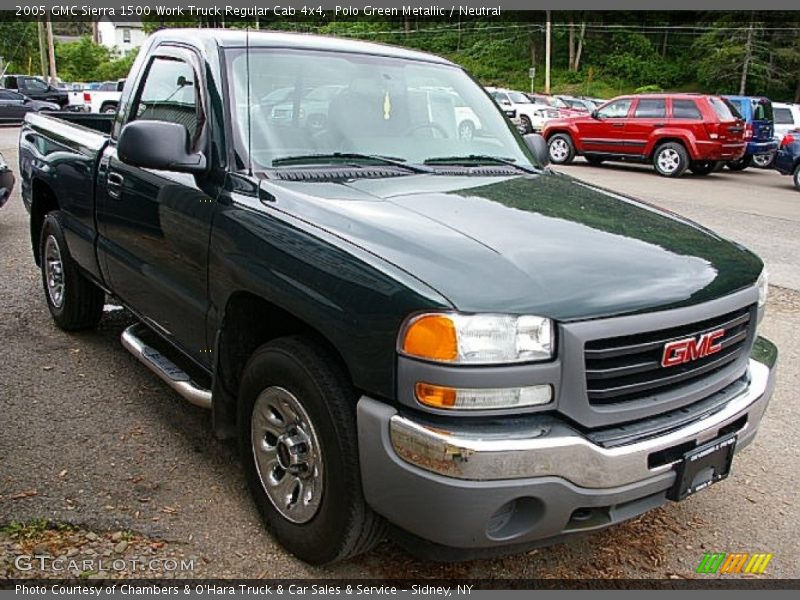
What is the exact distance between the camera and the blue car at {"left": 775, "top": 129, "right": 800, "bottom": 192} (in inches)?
611

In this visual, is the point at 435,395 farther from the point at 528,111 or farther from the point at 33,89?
Result: the point at 33,89

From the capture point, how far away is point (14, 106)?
26906 millimetres

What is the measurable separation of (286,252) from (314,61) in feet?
4.33

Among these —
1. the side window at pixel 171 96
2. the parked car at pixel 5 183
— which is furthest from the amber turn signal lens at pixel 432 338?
the parked car at pixel 5 183

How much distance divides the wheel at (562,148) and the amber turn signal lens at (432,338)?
17.7 meters

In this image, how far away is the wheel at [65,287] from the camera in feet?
16.5

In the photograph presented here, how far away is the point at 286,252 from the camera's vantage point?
8.81 ft

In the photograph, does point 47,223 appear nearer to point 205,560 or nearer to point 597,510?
point 205,560

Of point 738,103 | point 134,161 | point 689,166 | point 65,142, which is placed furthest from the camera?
point 738,103

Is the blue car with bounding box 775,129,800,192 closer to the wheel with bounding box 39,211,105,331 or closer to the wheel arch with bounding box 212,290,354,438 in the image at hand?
the wheel with bounding box 39,211,105,331

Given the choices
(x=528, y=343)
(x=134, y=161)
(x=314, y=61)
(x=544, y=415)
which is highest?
(x=314, y=61)

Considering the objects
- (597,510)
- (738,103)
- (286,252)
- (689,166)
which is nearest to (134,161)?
(286,252)

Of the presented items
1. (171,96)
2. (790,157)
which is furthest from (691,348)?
(790,157)

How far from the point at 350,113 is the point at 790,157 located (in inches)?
580
